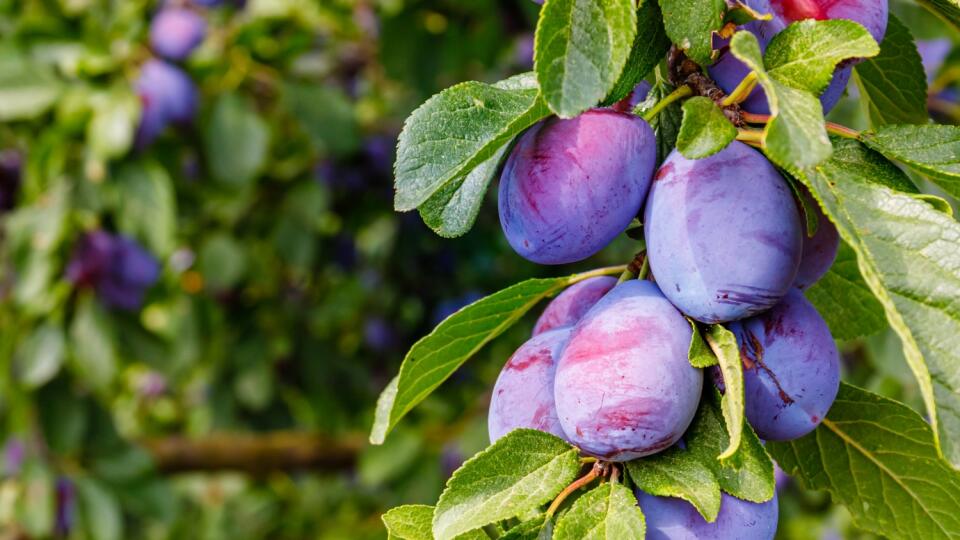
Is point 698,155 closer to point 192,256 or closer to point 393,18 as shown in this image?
point 393,18

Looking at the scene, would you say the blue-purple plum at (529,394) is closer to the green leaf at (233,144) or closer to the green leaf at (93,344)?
the green leaf at (233,144)

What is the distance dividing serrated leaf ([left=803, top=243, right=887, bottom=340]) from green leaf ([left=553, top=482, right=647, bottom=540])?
0.24 m

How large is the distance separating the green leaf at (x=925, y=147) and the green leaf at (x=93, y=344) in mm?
1512

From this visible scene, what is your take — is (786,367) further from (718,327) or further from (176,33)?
(176,33)

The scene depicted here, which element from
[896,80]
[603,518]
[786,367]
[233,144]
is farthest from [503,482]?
[233,144]

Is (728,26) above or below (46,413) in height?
above

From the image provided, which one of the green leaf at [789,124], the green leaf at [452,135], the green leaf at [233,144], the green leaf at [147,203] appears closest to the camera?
the green leaf at [789,124]

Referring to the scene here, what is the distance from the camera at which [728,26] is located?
51 centimetres

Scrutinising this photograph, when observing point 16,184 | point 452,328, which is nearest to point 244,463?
point 16,184

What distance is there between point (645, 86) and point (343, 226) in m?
1.61

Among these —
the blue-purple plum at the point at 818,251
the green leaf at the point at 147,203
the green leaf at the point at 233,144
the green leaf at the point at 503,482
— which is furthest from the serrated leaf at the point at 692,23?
the green leaf at the point at 233,144

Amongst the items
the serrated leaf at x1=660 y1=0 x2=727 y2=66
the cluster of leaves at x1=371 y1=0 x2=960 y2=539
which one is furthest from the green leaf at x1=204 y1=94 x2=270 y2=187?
the serrated leaf at x1=660 y1=0 x2=727 y2=66

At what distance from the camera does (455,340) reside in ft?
1.88

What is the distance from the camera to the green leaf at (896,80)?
2.06ft
